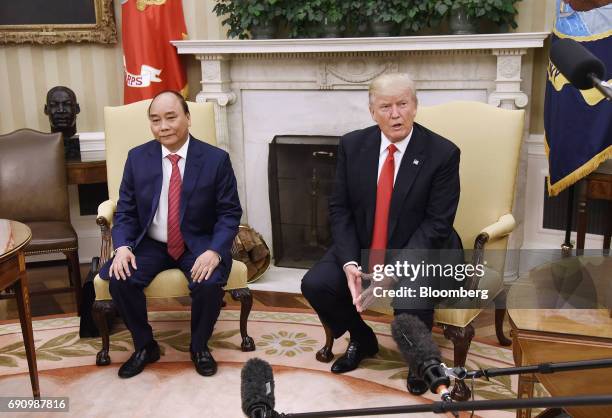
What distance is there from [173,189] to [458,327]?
1.41 meters

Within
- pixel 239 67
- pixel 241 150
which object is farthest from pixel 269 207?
pixel 239 67

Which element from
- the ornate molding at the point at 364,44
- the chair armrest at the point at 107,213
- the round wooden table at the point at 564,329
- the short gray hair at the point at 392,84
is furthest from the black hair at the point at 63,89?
the round wooden table at the point at 564,329

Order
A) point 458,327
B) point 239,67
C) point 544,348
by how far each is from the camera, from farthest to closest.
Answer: point 239,67 < point 458,327 < point 544,348

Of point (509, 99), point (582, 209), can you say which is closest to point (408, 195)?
point (582, 209)

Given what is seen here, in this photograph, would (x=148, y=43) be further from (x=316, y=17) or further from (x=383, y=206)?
(x=383, y=206)

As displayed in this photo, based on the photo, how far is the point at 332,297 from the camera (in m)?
2.83

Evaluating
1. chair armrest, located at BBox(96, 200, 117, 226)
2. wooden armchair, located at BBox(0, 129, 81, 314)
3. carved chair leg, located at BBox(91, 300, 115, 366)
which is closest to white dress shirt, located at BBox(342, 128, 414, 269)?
carved chair leg, located at BBox(91, 300, 115, 366)

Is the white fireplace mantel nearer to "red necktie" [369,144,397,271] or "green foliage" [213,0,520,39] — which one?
"green foliage" [213,0,520,39]

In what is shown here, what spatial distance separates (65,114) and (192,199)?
5.28ft

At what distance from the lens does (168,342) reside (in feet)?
10.7

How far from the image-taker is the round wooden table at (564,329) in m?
1.71

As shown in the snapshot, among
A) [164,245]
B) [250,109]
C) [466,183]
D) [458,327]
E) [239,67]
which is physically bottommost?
[458,327]

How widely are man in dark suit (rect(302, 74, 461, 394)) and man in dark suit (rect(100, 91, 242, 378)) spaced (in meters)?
0.46

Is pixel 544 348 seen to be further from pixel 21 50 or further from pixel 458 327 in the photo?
pixel 21 50
